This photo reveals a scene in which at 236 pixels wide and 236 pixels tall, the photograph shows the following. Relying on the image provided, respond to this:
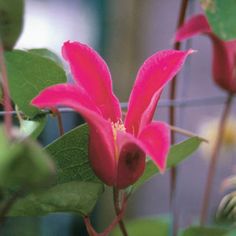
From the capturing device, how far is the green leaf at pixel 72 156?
0.33 meters

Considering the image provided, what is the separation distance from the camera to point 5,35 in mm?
341

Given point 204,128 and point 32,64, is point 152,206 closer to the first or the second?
point 204,128

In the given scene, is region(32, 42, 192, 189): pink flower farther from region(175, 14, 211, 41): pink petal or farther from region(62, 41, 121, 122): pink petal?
region(175, 14, 211, 41): pink petal

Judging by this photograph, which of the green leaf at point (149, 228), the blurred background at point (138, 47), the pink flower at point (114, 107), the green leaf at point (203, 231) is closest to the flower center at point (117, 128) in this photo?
the pink flower at point (114, 107)

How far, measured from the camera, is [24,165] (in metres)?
0.22

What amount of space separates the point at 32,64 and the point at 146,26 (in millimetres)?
1476

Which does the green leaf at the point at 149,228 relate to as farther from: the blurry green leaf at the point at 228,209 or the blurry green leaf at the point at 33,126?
the blurry green leaf at the point at 33,126

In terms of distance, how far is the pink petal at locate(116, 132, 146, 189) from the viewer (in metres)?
0.31

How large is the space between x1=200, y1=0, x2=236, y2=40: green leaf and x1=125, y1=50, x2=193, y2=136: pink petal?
0.07 m

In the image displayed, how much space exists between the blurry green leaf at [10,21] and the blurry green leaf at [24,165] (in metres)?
0.13

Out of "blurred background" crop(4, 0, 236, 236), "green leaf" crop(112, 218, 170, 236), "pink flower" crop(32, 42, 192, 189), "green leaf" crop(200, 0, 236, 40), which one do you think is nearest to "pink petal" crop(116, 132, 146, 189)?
"pink flower" crop(32, 42, 192, 189)

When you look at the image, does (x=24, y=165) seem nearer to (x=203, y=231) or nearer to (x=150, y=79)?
(x=150, y=79)

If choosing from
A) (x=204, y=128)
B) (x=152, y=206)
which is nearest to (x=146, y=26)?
(x=152, y=206)

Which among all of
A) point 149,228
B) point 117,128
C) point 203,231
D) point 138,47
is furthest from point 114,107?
point 138,47
